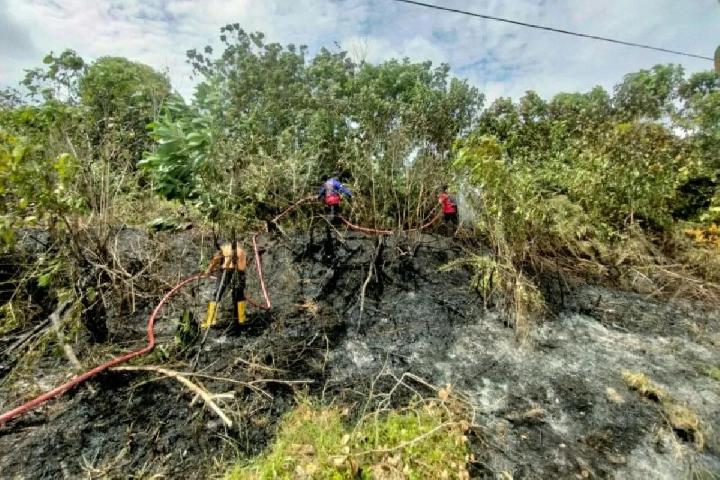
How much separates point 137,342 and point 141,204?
117 inches

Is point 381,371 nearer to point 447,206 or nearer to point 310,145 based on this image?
point 447,206

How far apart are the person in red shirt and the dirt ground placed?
82 cm

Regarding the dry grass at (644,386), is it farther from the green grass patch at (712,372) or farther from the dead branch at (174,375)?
the dead branch at (174,375)

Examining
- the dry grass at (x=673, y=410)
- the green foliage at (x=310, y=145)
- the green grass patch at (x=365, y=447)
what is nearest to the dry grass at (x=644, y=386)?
the dry grass at (x=673, y=410)

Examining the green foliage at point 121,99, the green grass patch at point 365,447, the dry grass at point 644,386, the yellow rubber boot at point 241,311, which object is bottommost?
the green grass patch at point 365,447

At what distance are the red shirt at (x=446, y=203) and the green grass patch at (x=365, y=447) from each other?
314 centimetres

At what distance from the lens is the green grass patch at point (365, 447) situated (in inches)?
81.2

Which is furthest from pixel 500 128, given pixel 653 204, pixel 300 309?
pixel 300 309

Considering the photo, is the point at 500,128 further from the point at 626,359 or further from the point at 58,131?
the point at 58,131

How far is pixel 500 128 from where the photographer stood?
7.71 m

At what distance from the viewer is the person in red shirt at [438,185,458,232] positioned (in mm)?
5180

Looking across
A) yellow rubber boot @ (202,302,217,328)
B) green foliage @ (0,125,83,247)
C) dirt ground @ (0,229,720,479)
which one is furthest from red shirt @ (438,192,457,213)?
green foliage @ (0,125,83,247)

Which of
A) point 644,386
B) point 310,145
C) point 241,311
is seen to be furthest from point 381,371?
point 310,145

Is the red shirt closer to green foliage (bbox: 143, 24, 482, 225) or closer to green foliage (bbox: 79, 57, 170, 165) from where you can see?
green foliage (bbox: 143, 24, 482, 225)
